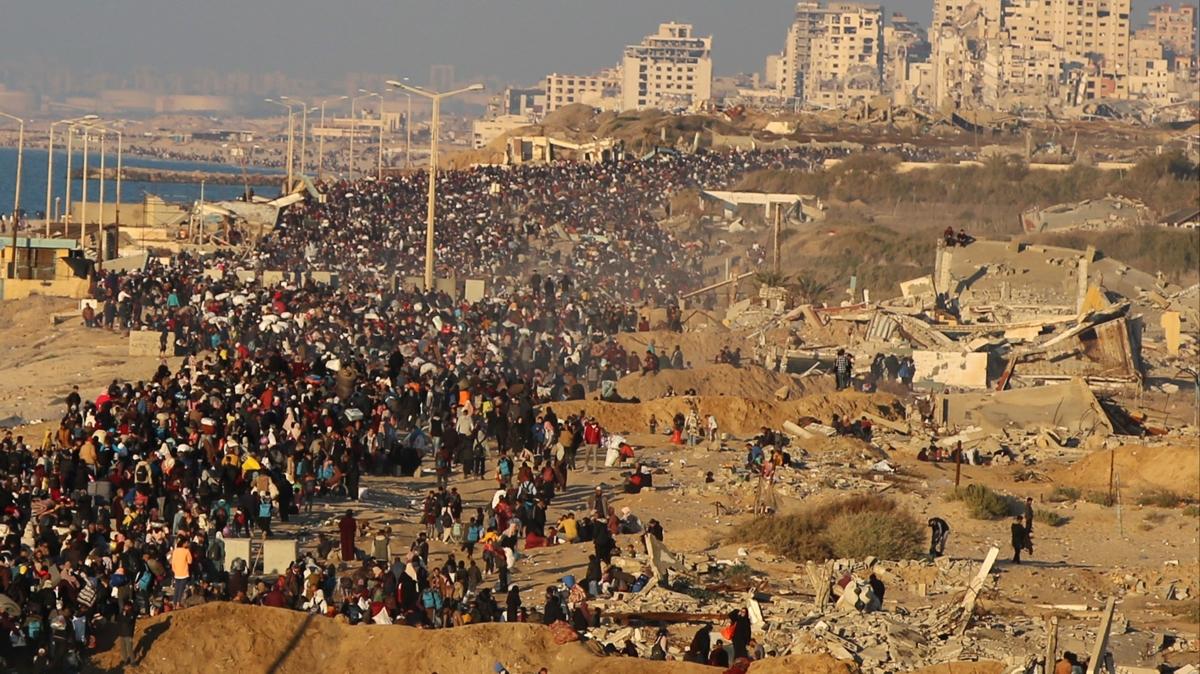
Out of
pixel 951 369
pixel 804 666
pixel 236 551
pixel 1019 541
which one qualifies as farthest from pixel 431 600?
pixel 951 369

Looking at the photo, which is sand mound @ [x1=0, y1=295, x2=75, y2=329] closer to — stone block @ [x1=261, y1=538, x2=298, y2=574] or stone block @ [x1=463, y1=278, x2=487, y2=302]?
stone block @ [x1=463, y1=278, x2=487, y2=302]

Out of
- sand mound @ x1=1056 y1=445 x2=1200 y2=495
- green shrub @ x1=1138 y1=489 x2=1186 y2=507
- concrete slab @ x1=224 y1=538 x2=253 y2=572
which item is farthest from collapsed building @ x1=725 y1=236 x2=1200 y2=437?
concrete slab @ x1=224 y1=538 x2=253 y2=572

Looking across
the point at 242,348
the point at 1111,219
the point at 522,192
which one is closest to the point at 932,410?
the point at 242,348

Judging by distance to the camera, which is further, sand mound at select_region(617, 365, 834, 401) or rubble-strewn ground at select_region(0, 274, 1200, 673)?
sand mound at select_region(617, 365, 834, 401)

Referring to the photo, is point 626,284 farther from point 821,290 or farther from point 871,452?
point 871,452

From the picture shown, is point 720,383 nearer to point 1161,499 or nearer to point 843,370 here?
point 843,370

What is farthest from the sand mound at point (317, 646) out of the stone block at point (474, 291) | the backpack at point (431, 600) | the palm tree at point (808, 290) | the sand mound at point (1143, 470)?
the palm tree at point (808, 290)
